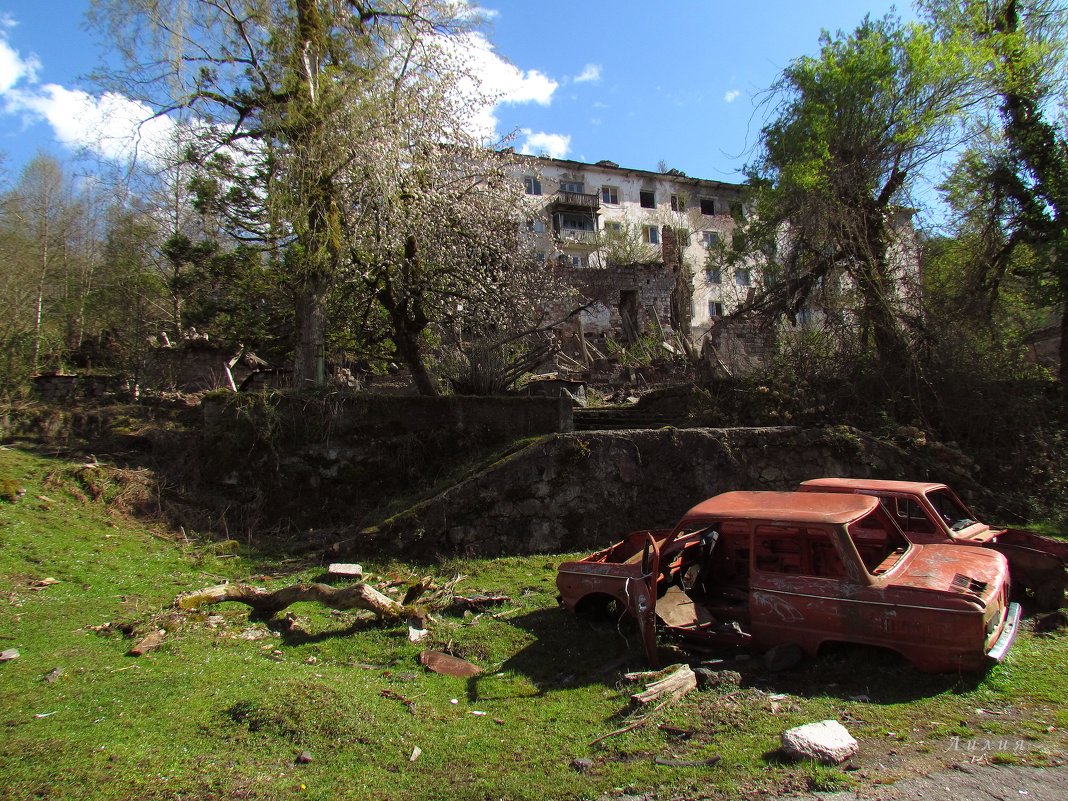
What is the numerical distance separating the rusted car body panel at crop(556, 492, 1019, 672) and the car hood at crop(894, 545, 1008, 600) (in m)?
0.01

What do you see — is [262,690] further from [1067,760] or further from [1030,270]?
[1030,270]

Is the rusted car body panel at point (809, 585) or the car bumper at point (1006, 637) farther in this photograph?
the rusted car body panel at point (809, 585)

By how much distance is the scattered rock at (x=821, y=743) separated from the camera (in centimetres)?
355

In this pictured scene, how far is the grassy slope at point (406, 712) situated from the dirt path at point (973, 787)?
116 millimetres

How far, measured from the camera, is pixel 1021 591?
Result: 6.17 meters

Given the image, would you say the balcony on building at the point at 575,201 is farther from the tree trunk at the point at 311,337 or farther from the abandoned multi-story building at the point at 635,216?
the tree trunk at the point at 311,337

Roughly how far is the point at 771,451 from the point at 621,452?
249 cm

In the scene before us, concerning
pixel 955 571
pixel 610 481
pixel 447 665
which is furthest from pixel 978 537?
pixel 447 665

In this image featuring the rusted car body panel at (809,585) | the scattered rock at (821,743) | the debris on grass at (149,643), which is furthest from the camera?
the debris on grass at (149,643)

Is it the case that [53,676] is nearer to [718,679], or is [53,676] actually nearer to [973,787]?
[718,679]

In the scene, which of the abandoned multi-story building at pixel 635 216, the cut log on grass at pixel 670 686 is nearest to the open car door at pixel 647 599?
the cut log on grass at pixel 670 686

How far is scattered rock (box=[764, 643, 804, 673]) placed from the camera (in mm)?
4918

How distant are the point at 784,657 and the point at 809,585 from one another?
1.88 ft

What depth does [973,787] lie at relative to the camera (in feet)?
10.6
